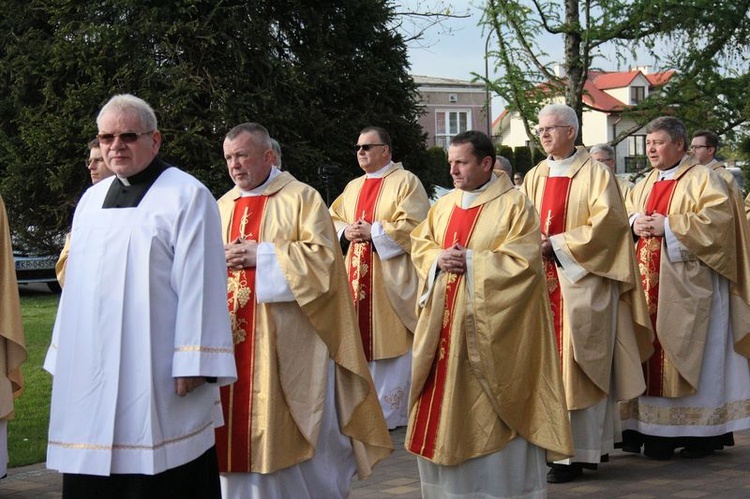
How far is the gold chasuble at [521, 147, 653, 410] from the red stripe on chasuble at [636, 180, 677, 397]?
0.50m

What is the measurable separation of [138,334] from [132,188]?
62cm

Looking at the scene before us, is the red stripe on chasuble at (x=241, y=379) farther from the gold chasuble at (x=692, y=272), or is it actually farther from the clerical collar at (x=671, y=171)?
the clerical collar at (x=671, y=171)

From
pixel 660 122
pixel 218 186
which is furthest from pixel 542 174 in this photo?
pixel 218 186

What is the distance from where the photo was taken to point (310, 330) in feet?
20.4

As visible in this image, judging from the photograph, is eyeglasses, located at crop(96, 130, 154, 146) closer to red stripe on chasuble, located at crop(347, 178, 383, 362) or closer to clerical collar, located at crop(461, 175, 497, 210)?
clerical collar, located at crop(461, 175, 497, 210)

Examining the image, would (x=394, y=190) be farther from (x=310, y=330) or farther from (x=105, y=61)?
(x=105, y=61)

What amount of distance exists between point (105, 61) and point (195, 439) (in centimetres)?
1385

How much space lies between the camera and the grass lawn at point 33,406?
8256 mm

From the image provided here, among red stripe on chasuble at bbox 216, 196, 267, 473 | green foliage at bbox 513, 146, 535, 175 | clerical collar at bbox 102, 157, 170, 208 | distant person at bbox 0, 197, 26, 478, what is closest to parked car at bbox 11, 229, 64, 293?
distant person at bbox 0, 197, 26, 478

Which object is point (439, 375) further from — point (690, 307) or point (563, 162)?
point (690, 307)

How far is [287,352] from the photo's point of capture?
6.14 m

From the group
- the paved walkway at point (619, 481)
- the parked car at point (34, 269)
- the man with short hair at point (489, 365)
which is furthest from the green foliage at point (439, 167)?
the man with short hair at point (489, 365)

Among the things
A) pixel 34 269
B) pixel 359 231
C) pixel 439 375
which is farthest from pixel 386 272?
pixel 34 269

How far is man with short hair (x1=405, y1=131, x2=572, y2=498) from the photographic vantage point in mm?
6059
